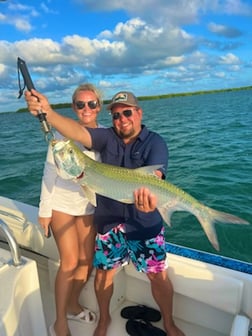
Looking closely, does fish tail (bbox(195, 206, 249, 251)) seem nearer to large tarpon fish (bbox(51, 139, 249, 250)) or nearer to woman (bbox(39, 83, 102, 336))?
large tarpon fish (bbox(51, 139, 249, 250))

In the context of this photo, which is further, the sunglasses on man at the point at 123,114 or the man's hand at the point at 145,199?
the sunglasses on man at the point at 123,114

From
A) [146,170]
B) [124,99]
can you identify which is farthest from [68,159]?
[124,99]

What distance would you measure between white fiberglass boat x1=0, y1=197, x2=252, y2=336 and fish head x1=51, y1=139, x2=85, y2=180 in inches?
25.0

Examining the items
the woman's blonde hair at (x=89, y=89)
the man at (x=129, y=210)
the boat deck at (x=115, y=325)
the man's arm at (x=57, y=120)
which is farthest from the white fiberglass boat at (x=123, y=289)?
the woman's blonde hair at (x=89, y=89)

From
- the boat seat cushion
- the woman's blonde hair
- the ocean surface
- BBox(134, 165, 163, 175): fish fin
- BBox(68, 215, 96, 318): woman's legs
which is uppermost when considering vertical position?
the woman's blonde hair

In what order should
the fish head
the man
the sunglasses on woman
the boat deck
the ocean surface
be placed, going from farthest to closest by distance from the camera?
1. the ocean surface
2. the boat deck
3. the sunglasses on woman
4. the man
5. the fish head

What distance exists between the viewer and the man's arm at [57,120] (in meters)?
2.68

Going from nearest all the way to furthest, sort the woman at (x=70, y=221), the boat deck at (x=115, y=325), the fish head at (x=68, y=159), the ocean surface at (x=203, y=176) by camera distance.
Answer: the fish head at (x=68, y=159), the woman at (x=70, y=221), the boat deck at (x=115, y=325), the ocean surface at (x=203, y=176)

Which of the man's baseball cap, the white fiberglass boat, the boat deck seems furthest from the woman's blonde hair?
the boat deck

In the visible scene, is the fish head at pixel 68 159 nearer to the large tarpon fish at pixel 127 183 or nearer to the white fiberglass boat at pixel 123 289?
the large tarpon fish at pixel 127 183

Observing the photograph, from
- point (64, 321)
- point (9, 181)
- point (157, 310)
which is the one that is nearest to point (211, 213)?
point (157, 310)

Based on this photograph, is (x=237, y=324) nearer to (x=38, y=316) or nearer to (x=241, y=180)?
(x=38, y=316)

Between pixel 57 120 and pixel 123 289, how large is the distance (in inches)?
76.7

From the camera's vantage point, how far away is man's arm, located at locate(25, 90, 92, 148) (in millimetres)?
2682
